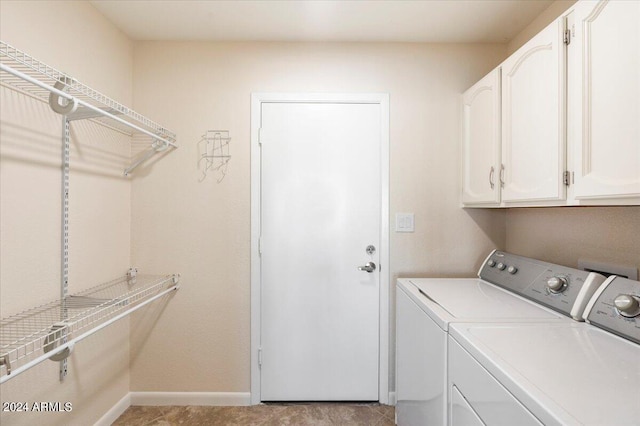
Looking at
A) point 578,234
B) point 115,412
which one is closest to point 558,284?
point 578,234

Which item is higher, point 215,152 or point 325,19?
point 325,19

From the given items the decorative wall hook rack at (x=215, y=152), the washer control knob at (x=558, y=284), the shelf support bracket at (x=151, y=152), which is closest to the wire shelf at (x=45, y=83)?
the shelf support bracket at (x=151, y=152)

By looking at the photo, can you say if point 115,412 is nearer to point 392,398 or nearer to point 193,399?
point 193,399

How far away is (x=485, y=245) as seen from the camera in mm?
2227

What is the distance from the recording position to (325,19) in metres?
1.94

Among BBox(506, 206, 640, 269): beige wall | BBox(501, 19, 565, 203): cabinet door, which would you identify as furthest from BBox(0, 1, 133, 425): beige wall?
BBox(506, 206, 640, 269): beige wall

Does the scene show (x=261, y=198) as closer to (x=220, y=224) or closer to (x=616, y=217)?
(x=220, y=224)

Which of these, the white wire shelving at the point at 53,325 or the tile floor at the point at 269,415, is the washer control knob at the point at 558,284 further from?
the white wire shelving at the point at 53,325

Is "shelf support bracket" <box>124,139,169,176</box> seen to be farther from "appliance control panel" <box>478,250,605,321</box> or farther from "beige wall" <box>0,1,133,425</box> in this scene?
"appliance control panel" <box>478,250,605,321</box>

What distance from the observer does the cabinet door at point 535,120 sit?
4.22 ft

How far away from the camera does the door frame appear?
2176mm

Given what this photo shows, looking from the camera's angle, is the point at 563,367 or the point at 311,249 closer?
the point at 563,367

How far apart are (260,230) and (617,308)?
178 cm

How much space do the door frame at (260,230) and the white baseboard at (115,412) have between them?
817 millimetres
